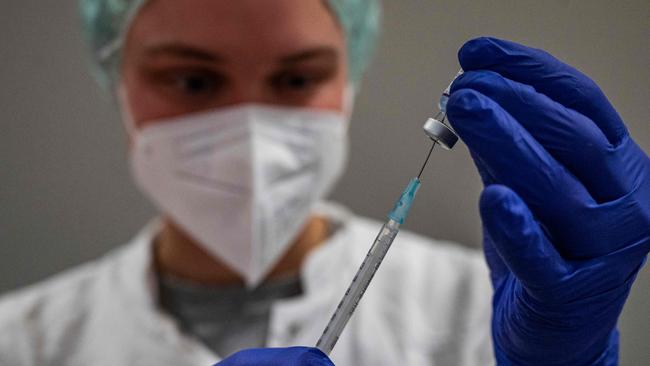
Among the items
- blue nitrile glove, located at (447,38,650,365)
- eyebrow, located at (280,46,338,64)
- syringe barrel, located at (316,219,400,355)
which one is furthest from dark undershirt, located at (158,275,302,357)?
blue nitrile glove, located at (447,38,650,365)

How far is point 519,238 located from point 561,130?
11cm

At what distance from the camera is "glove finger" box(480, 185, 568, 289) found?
56 cm

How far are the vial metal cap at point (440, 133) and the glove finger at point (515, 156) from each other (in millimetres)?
16

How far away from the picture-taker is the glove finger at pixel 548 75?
2.07ft

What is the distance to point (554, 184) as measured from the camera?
0.60 metres

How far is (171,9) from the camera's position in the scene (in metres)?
1.18

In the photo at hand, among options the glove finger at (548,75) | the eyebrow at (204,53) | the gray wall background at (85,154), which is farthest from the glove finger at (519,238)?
the eyebrow at (204,53)

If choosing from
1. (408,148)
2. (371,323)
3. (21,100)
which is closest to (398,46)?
(408,148)

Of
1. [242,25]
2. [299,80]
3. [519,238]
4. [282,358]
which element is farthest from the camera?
[299,80]

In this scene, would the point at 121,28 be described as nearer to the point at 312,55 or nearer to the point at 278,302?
the point at 312,55

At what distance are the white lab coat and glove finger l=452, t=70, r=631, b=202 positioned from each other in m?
0.60

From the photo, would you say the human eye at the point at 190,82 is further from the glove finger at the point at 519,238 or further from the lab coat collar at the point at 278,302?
the glove finger at the point at 519,238

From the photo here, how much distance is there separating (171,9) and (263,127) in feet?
0.78

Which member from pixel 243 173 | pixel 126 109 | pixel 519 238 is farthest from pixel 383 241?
pixel 126 109
